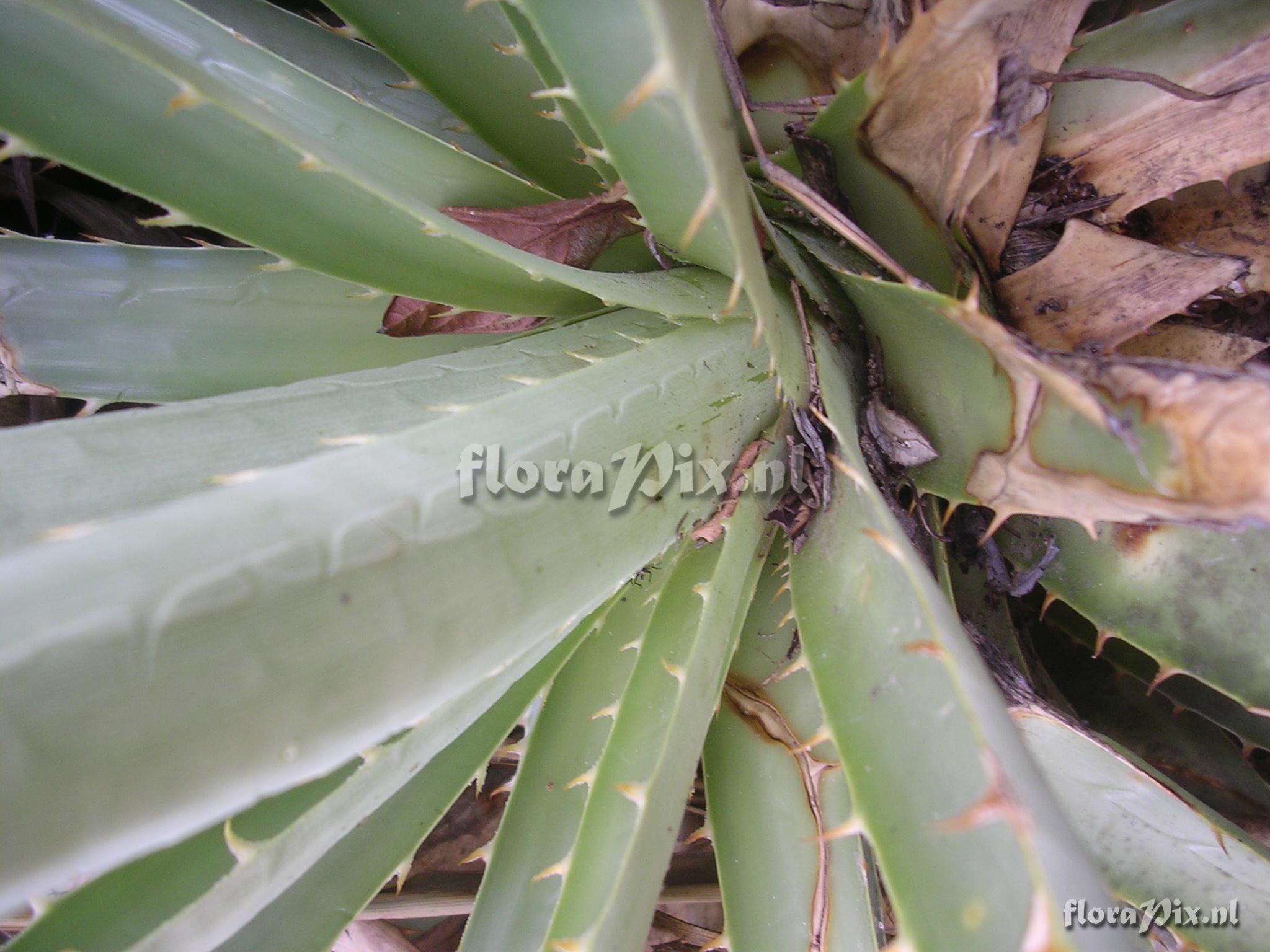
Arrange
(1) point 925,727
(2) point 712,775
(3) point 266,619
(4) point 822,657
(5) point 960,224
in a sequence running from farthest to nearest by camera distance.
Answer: (2) point 712,775, (5) point 960,224, (4) point 822,657, (1) point 925,727, (3) point 266,619

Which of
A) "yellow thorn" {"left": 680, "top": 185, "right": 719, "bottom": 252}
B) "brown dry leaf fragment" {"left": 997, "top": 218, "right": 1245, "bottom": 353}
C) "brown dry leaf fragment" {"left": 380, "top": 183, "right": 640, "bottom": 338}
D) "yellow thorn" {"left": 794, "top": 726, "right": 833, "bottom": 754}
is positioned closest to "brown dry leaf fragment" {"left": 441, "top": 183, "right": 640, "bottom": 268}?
"brown dry leaf fragment" {"left": 380, "top": 183, "right": 640, "bottom": 338}

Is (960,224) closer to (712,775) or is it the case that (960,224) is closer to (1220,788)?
(712,775)

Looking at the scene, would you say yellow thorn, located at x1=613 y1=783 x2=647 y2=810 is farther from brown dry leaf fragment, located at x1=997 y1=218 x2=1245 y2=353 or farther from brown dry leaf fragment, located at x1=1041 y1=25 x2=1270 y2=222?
brown dry leaf fragment, located at x1=1041 y1=25 x2=1270 y2=222

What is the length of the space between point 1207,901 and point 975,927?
0.36 m

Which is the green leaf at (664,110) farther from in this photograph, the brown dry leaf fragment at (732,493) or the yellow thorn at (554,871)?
the yellow thorn at (554,871)

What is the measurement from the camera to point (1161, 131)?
0.76m

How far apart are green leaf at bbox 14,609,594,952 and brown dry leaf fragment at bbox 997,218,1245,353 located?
0.57 meters

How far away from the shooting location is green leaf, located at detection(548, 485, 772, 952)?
0.63m

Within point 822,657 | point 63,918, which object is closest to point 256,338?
point 63,918

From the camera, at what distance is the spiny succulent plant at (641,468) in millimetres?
423

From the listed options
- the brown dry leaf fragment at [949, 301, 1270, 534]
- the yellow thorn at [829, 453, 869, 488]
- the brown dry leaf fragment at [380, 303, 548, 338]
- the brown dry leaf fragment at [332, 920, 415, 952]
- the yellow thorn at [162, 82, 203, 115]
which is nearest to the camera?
the brown dry leaf fragment at [949, 301, 1270, 534]

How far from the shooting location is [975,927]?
0.45m

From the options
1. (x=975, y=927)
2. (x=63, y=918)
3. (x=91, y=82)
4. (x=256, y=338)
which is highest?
(x=91, y=82)

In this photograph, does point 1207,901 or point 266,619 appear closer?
point 266,619
